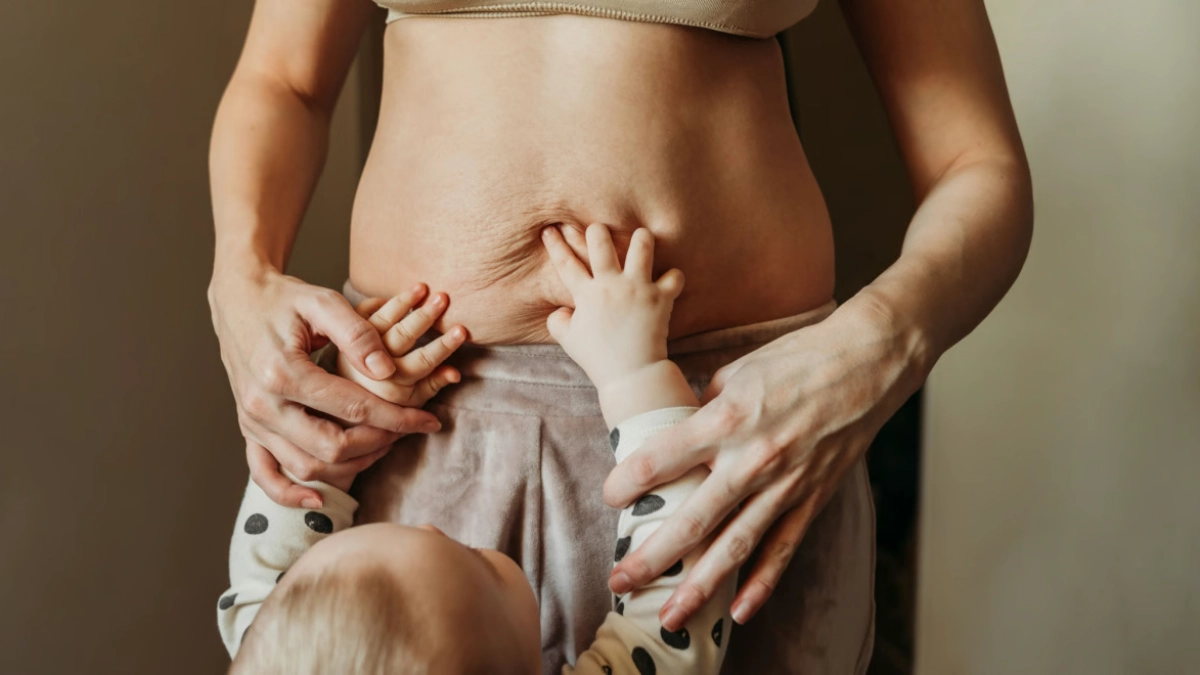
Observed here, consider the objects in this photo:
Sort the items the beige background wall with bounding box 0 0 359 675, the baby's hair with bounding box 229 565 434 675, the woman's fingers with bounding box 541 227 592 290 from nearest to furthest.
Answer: the baby's hair with bounding box 229 565 434 675
the woman's fingers with bounding box 541 227 592 290
the beige background wall with bounding box 0 0 359 675

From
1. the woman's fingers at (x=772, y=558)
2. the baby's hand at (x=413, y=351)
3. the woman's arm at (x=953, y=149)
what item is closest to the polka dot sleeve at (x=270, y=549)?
the baby's hand at (x=413, y=351)

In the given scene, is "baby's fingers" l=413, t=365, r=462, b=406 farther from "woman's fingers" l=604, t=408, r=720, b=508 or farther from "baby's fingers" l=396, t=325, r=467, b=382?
"woman's fingers" l=604, t=408, r=720, b=508

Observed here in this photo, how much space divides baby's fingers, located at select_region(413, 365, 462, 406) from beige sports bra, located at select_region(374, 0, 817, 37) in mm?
295

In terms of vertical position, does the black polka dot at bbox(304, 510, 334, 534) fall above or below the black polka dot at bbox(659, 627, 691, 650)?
above

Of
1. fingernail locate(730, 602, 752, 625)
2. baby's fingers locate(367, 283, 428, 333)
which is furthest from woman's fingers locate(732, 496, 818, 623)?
baby's fingers locate(367, 283, 428, 333)

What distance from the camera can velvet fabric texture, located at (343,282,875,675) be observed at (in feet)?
2.33

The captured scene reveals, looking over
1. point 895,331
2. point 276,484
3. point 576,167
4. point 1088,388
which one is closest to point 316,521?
point 276,484

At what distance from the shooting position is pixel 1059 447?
1.40m

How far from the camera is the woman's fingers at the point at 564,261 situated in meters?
0.70

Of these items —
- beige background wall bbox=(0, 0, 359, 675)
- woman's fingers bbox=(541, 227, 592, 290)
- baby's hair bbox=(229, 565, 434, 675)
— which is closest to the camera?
baby's hair bbox=(229, 565, 434, 675)

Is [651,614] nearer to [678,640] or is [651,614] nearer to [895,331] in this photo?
[678,640]

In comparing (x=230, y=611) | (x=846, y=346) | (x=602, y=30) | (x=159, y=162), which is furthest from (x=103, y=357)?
(x=846, y=346)

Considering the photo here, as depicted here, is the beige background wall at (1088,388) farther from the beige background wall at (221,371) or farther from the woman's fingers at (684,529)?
the woman's fingers at (684,529)

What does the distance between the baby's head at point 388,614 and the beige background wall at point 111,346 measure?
0.72m
